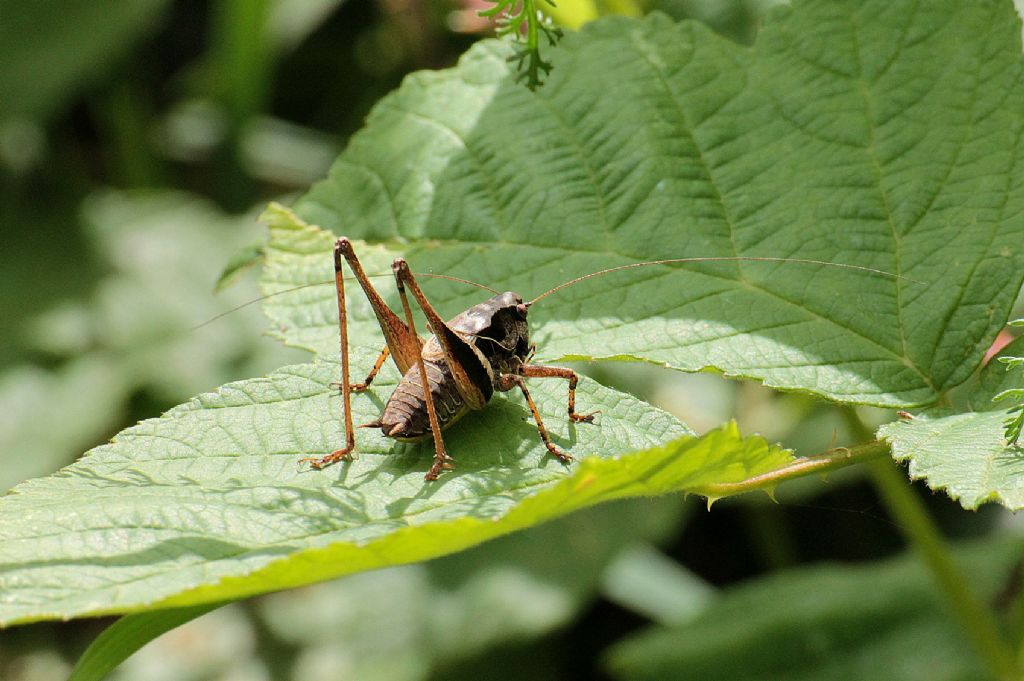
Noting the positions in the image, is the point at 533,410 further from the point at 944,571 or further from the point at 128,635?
the point at 944,571

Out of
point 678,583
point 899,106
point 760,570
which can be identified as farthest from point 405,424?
point 760,570

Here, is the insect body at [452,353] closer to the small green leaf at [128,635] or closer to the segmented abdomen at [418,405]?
the segmented abdomen at [418,405]

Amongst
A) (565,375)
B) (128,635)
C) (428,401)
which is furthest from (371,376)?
(128,635)

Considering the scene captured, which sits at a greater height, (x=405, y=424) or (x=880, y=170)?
(x=880, y=170)

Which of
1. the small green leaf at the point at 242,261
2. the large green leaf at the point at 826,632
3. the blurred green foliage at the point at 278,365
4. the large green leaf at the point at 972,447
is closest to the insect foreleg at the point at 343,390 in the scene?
the small green leaf at the point at 242,261

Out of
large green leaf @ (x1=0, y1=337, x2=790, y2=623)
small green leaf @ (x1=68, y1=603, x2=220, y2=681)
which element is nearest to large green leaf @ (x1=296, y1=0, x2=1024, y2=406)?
large green leaf @ (x1=0, y1=337, x2=790, y2=623)

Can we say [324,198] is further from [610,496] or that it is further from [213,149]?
[213,149]

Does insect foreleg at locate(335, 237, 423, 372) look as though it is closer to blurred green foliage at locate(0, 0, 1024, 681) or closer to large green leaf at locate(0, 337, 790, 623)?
large green leaf at locate(0, 337, 790, 623)
